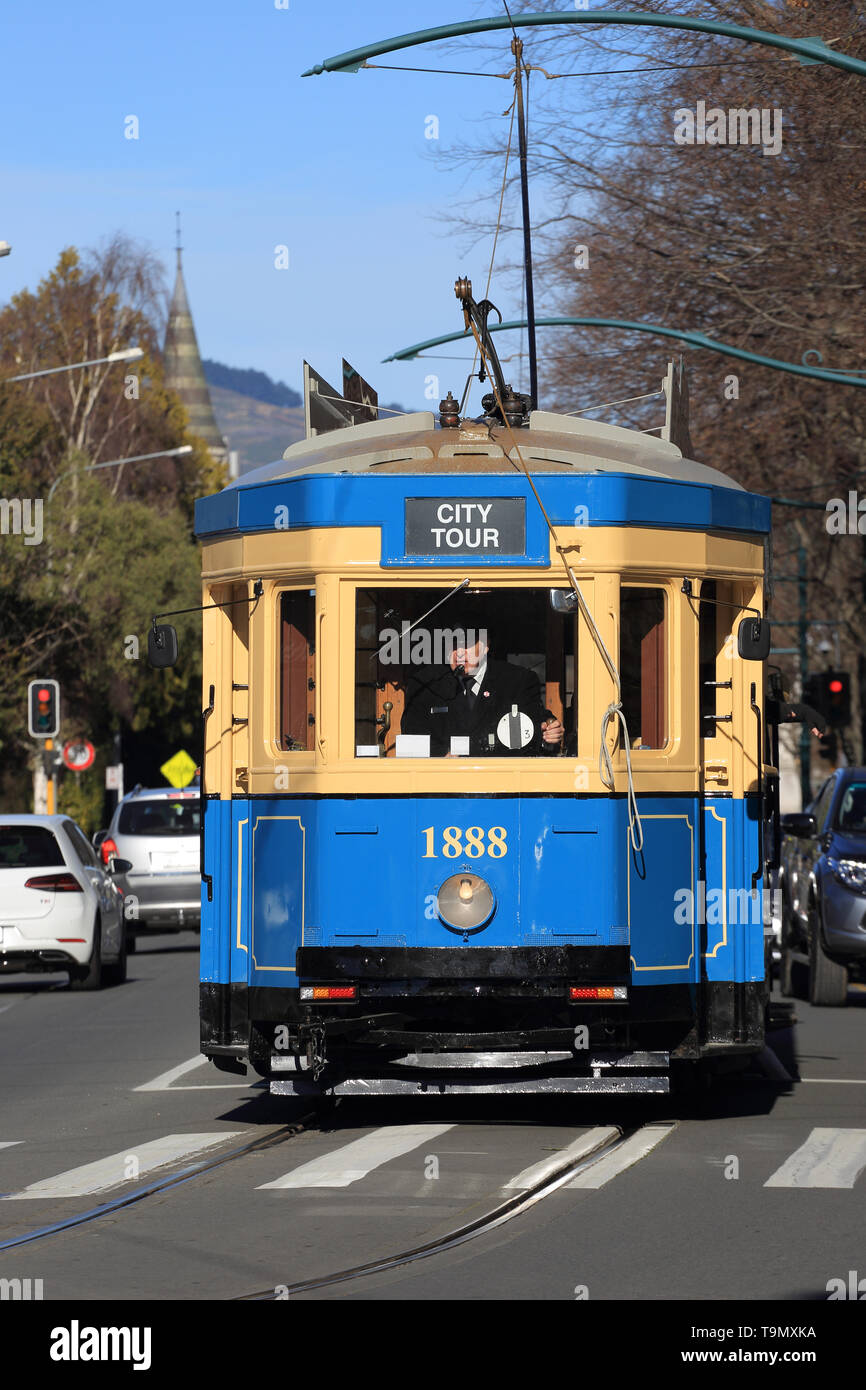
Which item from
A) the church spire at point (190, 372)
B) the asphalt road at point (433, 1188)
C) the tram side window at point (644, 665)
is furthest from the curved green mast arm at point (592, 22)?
the church spire at point (190, 372)

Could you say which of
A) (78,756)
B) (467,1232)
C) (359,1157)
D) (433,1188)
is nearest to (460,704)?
(359,1157)

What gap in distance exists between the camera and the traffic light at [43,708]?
34.1m

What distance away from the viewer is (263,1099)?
42.1 ft

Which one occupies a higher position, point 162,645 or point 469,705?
point 162,645

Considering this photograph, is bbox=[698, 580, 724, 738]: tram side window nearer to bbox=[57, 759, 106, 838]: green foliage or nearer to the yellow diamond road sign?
bbox=[57, 759, 106, 838]: green foliage

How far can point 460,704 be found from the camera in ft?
35.0

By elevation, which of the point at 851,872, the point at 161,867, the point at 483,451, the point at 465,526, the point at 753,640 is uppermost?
the point at 483,451

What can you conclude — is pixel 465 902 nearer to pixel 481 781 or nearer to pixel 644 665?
pixel 481 781

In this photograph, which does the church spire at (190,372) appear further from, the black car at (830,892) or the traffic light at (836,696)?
the black car at (830,892)

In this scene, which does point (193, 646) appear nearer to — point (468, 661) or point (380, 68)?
point (380, 68)

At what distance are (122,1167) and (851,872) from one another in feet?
30.8

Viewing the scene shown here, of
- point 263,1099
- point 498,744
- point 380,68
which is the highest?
point 380,68
